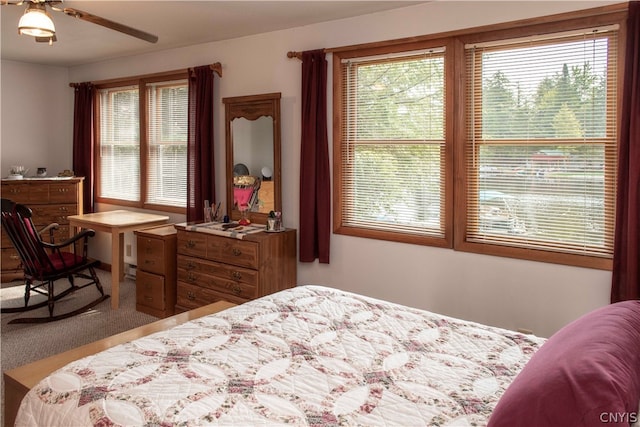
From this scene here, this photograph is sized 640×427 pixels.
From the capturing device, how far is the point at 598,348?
1.24m

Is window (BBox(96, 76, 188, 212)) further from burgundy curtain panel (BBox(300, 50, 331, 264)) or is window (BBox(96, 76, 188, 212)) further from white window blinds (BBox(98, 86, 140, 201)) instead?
burgundy curtain panel (BBox(300, 50, 331, 264))

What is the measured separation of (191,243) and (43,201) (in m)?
2.48

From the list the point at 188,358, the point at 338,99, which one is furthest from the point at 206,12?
the point at 188,358

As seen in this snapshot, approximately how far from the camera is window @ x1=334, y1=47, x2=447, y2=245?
346cm

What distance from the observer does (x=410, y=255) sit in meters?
3.57

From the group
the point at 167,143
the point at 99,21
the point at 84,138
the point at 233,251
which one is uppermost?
the point at 99,21

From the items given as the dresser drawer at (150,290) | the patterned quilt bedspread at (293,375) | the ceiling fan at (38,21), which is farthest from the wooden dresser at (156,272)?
the patterned quilt bedspread at (293,375)

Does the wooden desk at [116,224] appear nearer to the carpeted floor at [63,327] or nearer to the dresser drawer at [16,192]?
the carpeted floor at [63,327]

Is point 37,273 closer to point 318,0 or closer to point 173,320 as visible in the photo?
point 173,320

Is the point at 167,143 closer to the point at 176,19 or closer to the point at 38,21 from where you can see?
the point at 176,19

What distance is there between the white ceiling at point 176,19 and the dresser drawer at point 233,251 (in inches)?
69.9

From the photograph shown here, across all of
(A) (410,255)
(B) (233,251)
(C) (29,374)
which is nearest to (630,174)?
(A) (410,255)

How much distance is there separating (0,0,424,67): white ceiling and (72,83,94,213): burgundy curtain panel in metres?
0.77

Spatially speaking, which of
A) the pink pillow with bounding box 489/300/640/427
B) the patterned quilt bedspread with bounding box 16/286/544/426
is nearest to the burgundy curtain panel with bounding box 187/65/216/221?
the patterned quilt bedspread with bounding box 16/286/544/426
